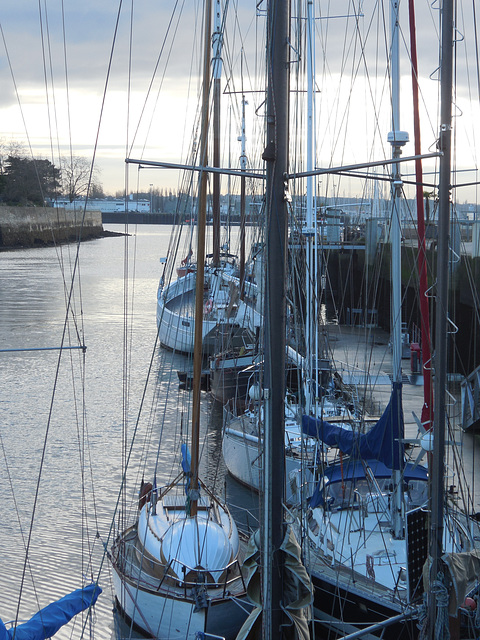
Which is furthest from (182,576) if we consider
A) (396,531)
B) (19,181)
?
(19,181)

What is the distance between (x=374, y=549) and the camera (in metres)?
8.38

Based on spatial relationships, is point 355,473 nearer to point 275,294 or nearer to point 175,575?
point 175,575

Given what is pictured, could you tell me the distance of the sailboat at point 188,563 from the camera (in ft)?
26.3

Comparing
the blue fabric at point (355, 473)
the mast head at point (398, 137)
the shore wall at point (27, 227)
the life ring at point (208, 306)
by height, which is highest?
the shore wall at point (27, 227)

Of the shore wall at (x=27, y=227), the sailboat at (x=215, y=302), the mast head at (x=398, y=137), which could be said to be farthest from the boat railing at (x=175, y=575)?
the shore wall at (x=27, y=227)

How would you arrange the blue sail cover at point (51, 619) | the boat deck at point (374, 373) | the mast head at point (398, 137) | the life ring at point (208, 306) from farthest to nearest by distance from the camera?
the life ring at point (208, 306) < the boat deck at point (374, 373) < the mast head at point (398, 137) < the blue sail cover at point (51, 619)

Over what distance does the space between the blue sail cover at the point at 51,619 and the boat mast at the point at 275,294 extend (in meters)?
2.51

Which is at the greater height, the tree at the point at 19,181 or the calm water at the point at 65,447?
the tree at the point at 19,181

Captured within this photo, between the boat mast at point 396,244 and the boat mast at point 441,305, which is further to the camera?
the boat mast at point 396,244

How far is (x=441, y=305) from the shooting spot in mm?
4984

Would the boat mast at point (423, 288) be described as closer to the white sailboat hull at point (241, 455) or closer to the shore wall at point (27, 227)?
the white sailboat hull at point (241, 455)

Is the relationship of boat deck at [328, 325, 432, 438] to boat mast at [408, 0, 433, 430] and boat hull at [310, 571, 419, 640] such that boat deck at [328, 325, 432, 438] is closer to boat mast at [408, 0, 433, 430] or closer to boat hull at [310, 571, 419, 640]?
boat mast at [408, 0, 433, 430]

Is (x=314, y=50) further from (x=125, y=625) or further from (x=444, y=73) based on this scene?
(x=125, y=625)

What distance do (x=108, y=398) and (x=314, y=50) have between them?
36.3ft
